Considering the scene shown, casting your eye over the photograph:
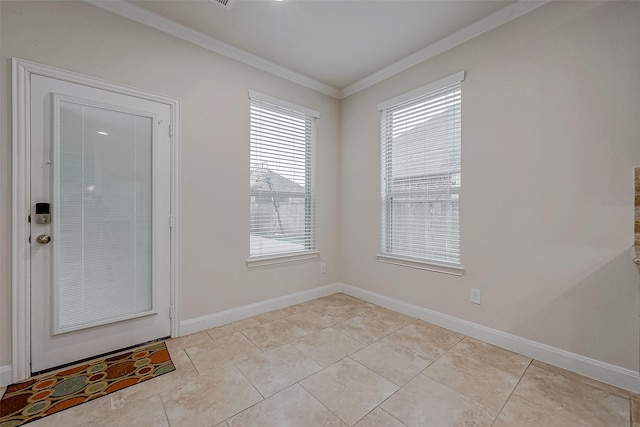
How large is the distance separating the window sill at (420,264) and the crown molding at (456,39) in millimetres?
2050

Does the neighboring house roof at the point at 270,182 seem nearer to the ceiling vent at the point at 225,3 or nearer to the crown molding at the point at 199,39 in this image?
the crown molding at the point at 199,39

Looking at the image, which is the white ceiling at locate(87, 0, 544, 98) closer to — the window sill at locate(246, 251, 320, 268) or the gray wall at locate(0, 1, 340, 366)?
the gray wall at locate(0, 1, 340, 366)

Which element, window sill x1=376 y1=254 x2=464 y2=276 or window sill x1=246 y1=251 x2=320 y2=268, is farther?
window sill x1=246 y1=251 x2=320 y2=268

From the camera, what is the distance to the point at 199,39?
2510 mm

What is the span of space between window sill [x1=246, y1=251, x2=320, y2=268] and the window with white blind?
33.4 inches

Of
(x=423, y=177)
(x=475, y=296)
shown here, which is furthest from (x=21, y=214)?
(x=475, y=296)

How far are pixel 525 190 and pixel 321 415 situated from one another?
2152 millimetres

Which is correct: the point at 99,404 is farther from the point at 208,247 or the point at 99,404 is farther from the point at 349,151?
the point at 349,151

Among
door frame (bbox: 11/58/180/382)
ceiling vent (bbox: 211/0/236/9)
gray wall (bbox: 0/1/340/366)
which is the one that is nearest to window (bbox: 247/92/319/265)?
gray wall (bbox: 0/1/340/366)

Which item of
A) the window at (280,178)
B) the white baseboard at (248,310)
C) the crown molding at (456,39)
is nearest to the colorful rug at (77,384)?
the white baseboard at (248,310)

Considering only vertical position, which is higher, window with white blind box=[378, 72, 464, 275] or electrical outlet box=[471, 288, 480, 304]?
window with white blind box=[378, 72, 464, 275]

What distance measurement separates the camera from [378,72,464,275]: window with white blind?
258 centimetres

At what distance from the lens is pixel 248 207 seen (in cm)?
286

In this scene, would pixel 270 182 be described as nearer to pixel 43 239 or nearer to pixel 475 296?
pixel 43 239
